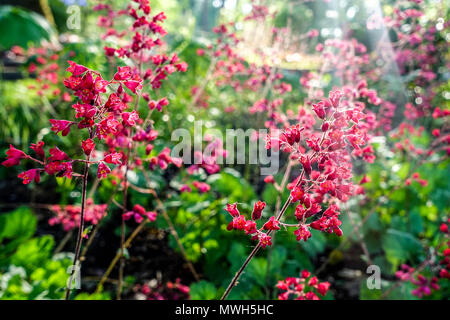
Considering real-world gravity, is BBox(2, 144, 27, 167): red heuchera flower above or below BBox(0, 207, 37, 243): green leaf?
above

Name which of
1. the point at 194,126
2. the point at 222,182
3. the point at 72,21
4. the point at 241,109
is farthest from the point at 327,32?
the point at 72,21

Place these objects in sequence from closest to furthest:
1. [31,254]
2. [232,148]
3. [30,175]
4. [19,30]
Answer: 1. [30,175]
2. [31,254]
3. [232,148]
4. [19,30]

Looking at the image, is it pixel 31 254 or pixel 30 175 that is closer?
pixel 30 175

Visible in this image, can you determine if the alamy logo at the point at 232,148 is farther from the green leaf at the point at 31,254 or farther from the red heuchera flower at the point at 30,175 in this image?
the red heuchera flower at the point at 30,175

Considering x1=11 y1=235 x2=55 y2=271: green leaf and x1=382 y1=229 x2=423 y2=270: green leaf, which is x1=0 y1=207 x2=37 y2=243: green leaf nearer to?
x1=11 y1=235 x2=55 y2=271: green leaf

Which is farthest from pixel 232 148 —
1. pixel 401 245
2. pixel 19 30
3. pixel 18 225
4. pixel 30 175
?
pixel 19 30

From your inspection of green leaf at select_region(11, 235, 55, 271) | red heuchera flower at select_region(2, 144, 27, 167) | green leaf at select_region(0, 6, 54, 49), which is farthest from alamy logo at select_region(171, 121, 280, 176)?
green leaf at select_region(0, 6, 54, 49)

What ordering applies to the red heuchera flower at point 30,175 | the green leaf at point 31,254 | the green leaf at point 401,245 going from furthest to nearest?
1. the green leaf at point 401,245
2. the green leaf at point 31,254
3. the red heuchera flower at point 30,175

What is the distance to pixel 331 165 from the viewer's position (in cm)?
102

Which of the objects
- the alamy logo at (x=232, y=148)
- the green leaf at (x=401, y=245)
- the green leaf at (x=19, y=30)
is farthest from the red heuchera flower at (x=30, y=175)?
the green leaf at (x=19, y=30)

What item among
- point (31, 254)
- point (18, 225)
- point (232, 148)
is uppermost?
point (232, 148)

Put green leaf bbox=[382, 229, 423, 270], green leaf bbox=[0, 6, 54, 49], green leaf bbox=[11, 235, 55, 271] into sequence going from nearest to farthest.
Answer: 1. green leaf bbox=[11, 235, 55, 271]
2. green leaf bbox=[382, 229, 423, 270]
3. green leaf bbox=[0, 6, 54, 49]

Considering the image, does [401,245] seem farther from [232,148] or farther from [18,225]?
[18,225]

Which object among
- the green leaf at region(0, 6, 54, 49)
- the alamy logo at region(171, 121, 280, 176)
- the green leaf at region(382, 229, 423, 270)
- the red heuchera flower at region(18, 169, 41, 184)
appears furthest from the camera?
the green leaf at region(0, 6, 54, 49)
